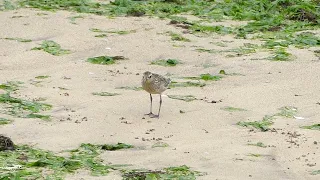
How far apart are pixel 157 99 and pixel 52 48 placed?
321cm

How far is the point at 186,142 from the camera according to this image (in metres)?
9.48

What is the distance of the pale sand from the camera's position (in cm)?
886

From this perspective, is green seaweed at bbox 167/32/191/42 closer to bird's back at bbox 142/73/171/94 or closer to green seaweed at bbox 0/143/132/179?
bird's back at bbox 142/73/171/94

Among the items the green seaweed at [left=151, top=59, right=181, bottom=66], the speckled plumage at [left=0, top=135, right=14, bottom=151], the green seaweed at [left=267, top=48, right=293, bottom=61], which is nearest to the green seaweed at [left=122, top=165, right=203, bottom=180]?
the speckled plumage at [left=0, top=135, right=14, bottom=151]

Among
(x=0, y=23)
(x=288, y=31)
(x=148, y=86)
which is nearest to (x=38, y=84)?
(x=148, y=86)

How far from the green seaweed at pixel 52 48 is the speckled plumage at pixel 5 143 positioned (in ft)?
17.2

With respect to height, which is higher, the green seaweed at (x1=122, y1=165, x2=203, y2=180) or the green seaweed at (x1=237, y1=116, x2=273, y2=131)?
the green seaweed at (x1=122, y1=165, x2=203, y2=180)

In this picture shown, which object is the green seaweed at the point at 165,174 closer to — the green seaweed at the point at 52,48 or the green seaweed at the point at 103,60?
the green seaweed at the point at 103,60

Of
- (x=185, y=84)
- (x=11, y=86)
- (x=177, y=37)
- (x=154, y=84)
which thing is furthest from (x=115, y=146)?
(x=177, y=37)

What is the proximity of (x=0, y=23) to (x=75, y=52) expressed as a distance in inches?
90.3

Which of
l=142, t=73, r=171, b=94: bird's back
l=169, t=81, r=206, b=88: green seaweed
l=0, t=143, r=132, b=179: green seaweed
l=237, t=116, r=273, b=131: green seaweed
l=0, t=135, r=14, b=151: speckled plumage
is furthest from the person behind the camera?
l=169, t=81, r=206, b=88: green seaweed

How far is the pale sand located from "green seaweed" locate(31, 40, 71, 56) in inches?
5.8

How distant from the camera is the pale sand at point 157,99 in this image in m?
8.86

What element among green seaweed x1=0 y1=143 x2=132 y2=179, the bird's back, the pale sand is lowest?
the pale sand
